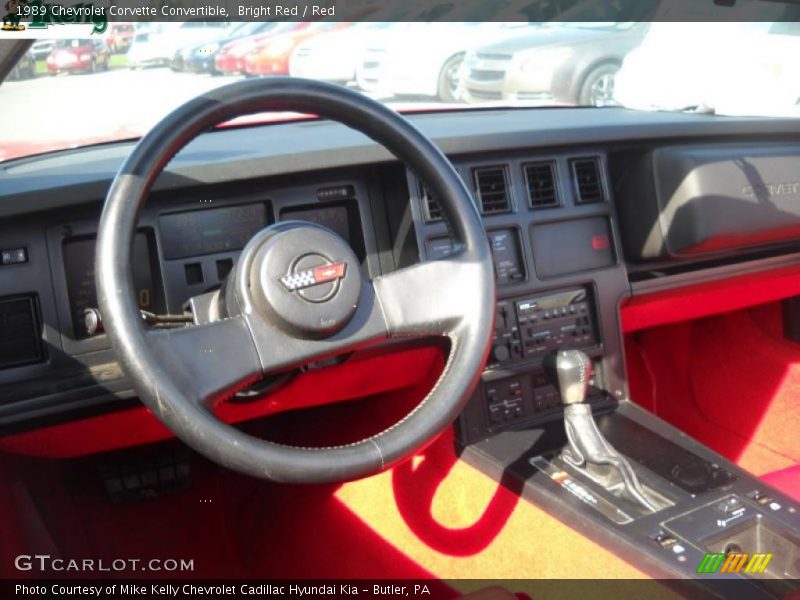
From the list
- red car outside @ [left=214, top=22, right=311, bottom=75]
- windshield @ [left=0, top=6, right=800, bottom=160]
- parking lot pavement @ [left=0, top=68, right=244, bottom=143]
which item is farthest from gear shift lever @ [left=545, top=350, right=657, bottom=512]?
red car outside @ [left=214, top=22, right=311, bottom=75]

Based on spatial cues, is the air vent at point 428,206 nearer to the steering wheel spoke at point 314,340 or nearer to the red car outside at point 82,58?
the steering wheel spoke at point 314,340

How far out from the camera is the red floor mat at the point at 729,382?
2789mm

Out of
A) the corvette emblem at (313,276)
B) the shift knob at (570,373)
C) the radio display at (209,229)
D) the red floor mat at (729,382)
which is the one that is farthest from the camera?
the red floor mat at (729,382)

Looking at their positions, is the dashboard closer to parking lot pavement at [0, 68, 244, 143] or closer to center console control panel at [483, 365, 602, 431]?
center console control panel at [483, 365, 602, 431]

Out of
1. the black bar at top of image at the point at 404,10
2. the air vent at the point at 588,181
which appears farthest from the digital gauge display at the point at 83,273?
the air vent at the point at 588,181

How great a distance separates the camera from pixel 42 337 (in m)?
1.88

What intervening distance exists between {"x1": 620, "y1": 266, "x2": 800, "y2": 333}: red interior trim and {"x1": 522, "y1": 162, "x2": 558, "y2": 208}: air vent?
13.6 inches

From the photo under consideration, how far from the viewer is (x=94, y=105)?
2.99 metres

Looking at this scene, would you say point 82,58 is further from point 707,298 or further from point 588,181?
point 707,298

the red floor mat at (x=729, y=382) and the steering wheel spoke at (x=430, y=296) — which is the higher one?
the steering wheel spoke at (x=430, y=296)

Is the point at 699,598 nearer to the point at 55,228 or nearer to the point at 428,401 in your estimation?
the point at 428,401

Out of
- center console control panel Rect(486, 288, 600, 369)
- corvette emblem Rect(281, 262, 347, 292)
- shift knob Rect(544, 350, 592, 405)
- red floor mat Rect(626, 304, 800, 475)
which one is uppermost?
corvette emblem Rect(281, 262, 347, 292)

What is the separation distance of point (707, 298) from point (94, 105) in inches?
78.2

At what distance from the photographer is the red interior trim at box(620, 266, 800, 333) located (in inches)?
100
